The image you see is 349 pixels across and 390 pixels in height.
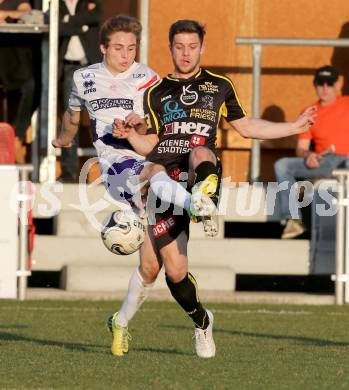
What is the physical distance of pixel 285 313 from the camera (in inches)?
500

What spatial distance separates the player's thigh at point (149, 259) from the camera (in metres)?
9.06

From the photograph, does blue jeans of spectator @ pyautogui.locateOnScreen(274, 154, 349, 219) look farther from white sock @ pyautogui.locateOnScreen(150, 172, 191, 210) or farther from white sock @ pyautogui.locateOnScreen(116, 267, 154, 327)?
white sock @ pyautogui.locateOnScreen(150, 172, 191, 210)

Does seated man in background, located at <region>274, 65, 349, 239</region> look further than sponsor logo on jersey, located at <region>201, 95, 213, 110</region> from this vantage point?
Yes

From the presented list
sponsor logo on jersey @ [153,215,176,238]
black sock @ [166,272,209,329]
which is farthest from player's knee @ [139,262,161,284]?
sponsor logo on jersey @ [153,215,176,238]

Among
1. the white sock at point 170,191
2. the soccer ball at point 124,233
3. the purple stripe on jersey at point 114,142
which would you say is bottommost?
the soccer ball at point 124,233

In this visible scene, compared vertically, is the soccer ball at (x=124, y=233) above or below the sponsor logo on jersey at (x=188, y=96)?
below

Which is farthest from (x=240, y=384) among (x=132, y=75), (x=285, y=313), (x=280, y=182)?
(x=280, y=182)

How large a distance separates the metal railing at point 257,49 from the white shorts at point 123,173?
553cm

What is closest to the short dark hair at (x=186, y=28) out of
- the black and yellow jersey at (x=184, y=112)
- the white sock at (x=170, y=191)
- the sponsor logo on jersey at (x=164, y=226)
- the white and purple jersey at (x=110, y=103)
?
the black and yellow jersey at (x=184, y=112)

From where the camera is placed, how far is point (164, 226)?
894 centimetres

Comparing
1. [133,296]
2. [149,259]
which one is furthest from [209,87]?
[133,296]

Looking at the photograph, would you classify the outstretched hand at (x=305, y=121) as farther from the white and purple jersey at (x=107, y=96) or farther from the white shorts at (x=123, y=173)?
the white and purple jersey at (x=107, y=96)

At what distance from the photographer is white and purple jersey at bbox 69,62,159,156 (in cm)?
952

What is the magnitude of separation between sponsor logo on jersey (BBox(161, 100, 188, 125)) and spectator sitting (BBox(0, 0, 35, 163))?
266 inches
